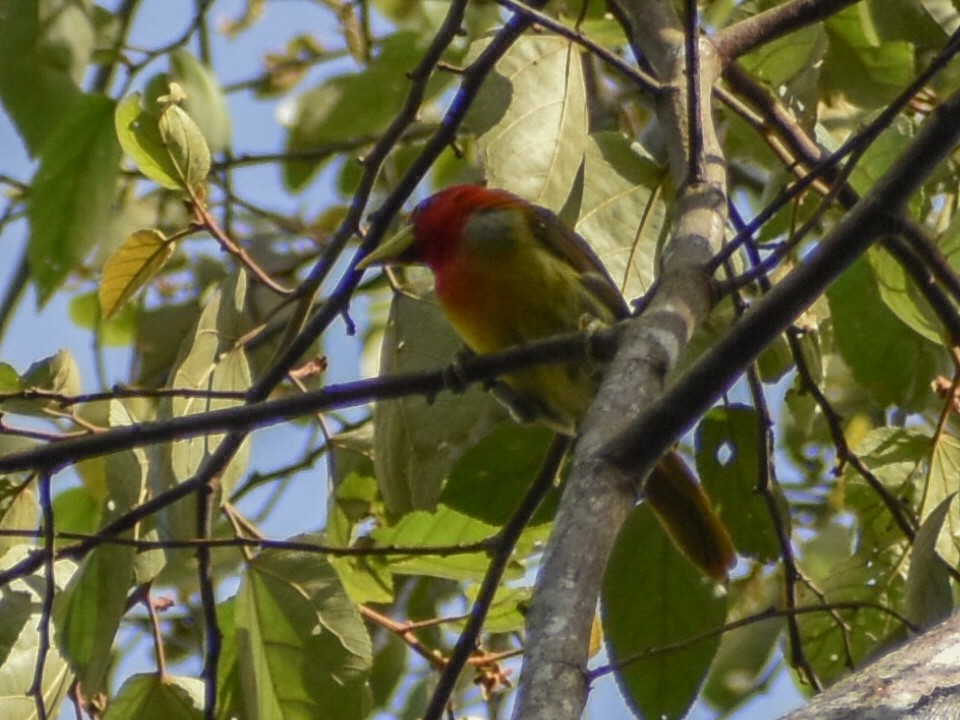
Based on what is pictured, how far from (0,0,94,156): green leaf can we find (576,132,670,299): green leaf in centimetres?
117

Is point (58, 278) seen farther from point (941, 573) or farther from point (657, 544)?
point (941, 573)

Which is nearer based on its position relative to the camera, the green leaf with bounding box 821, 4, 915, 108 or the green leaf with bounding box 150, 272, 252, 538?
the green leaf with bounding box 150, 272, 252, 538

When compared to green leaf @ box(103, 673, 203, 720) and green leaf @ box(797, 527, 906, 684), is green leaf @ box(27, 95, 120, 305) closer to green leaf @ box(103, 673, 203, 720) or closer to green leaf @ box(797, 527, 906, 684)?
green leaf @ box(103, 673, 203, 720)

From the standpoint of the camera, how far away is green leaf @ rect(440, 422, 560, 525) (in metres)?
2.99

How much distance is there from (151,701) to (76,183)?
3.76 feet

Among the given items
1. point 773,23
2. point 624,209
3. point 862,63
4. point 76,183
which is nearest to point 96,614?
point 76,183

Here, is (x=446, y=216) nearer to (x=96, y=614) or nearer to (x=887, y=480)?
(x=887, y=480)

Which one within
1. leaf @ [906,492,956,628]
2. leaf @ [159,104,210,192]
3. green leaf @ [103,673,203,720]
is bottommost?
leaf @ [906,492,956,628]

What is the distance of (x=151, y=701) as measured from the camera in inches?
120

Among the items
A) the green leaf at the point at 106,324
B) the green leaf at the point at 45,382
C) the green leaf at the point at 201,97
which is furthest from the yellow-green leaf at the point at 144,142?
the green leaf at the point at 106,324

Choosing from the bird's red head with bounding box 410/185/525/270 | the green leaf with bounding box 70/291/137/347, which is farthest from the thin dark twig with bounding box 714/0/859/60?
the green leaf with bounding box 70/291/137/347

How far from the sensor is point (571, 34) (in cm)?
272

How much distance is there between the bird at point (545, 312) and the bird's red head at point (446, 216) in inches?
Answer: 2.4

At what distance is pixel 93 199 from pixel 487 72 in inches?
37.9
